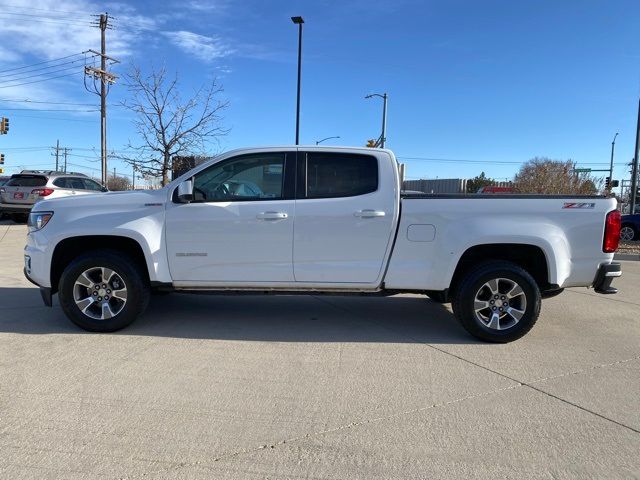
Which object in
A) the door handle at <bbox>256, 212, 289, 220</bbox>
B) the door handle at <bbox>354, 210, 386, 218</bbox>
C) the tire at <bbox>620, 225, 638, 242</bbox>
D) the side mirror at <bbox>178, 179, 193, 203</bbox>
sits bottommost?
the tire at <bbox>620, 225, 638, 242</bbox>

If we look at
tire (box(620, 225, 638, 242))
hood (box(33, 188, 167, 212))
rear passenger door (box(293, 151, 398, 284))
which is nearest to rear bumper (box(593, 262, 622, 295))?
rear passenger door (box(293, 151, 398, 284))

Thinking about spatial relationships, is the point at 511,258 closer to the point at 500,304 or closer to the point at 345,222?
the point at 500,304

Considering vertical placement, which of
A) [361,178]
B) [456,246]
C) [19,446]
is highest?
[361,178]

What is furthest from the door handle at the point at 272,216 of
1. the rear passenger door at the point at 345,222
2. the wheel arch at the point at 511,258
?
the wheel arch at the point at 511,258

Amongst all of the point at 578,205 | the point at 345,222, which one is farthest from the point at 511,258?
the point at 345,222

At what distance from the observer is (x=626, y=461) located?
9.70ft

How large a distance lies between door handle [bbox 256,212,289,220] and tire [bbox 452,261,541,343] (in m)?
1.93

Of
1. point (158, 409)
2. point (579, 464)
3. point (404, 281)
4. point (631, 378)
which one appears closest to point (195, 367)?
point (158, 409)

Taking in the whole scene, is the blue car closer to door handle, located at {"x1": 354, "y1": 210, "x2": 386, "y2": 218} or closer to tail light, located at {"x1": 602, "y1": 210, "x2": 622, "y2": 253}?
tail light, located at {"x1": 602, "y1": 210, "x2": 622, "y2": 253}

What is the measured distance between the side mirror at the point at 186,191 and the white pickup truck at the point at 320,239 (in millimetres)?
15

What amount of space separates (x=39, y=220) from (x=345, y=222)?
10.4ft

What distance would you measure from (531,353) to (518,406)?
1.37m

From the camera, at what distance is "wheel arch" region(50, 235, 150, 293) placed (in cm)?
529

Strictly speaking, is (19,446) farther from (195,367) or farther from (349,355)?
(349,355)
